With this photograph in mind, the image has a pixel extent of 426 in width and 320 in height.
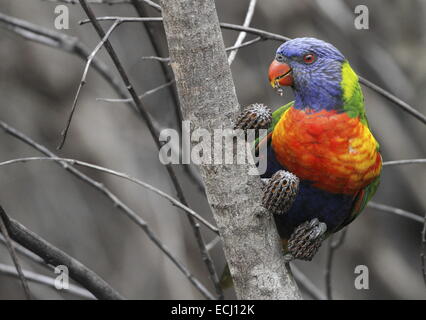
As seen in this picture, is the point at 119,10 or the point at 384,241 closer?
the point at 119,10

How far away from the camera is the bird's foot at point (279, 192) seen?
170cm

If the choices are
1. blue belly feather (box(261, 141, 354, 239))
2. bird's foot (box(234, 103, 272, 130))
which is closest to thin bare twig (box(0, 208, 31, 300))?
bird's foot (box(234, 103, 272, 130))

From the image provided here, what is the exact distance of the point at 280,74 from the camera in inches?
85.7

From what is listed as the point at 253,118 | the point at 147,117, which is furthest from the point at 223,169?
the point at 147,117

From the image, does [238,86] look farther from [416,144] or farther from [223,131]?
[223,131]

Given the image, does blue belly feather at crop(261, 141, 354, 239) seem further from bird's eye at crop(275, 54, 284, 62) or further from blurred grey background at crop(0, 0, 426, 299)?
blurred grey background at crop(0, 0, 426, 299)

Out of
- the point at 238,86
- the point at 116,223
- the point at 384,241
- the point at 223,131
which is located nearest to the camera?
the point at 223,131

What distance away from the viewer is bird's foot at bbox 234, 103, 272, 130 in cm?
167

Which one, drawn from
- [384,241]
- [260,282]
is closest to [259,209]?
[260,282]

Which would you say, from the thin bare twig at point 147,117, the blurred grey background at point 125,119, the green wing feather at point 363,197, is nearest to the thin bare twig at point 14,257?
the thin bare twig at point 147,117

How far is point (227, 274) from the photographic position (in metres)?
2.50

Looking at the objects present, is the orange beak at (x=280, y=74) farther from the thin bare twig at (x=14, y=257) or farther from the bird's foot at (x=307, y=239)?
the thin bare twig at (x=14, y=257)
